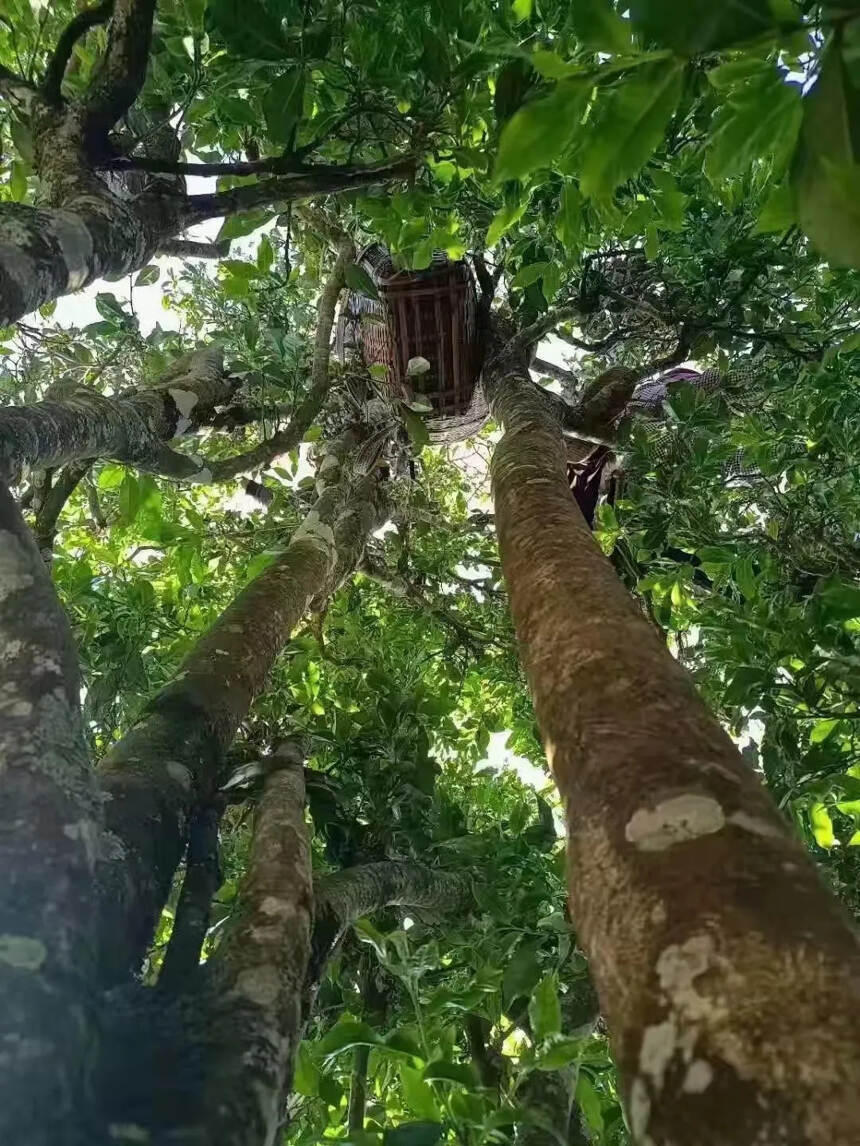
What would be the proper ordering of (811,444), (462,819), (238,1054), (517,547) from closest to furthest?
1. (238,1054)
2. (517,547)
3. (462,819)
4. (811,444)

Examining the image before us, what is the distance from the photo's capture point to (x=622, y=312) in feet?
15.7

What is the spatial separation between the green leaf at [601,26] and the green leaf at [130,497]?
2.37 meters

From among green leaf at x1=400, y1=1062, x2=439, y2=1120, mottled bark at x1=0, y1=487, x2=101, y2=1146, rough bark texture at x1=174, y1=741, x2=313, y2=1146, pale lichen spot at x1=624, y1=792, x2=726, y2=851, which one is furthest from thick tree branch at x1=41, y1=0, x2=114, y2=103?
green leaf at x1=400, y1=1062, x2=439, y2=1120

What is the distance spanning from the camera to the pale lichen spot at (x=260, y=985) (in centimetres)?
127

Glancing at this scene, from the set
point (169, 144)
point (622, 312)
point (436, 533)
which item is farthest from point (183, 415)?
point (622, 312)

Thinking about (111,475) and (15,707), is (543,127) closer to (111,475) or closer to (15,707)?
(15,707)

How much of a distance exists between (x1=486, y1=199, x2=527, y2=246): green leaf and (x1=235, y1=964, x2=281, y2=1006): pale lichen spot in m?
1.45

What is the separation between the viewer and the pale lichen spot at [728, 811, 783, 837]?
0.83 meters

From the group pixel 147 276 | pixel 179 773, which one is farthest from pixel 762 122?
pixel 147 276

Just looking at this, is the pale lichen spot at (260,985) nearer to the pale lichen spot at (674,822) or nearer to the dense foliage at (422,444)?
the dense foliage at (422,444)

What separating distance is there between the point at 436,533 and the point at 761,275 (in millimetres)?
2184

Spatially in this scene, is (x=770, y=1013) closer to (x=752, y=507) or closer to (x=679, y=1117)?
(x=679, y=1117)

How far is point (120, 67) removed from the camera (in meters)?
2.09

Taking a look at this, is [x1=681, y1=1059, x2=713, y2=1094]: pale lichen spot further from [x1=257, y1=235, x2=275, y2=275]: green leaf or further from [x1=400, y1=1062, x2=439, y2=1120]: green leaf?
[x1=257, y1=235, x2=275, y2=275]: green leaf
